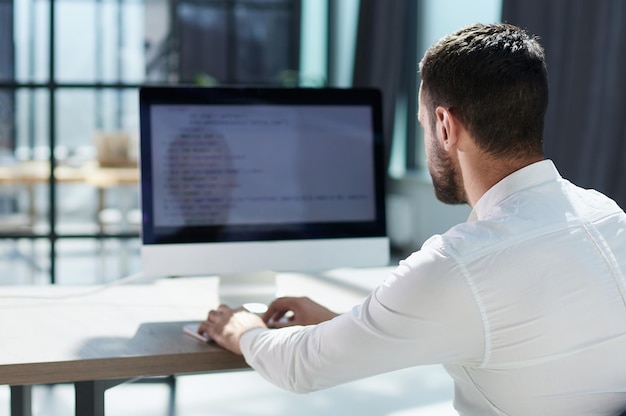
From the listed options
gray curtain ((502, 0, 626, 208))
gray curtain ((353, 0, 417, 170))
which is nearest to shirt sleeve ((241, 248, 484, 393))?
gray curtain ((502, 0, 626, 208))

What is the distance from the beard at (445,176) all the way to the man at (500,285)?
0.04 meters

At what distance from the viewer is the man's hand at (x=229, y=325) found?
1654mm

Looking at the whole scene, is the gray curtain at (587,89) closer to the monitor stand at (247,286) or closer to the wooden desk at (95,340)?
the monitor stand at (247,286)

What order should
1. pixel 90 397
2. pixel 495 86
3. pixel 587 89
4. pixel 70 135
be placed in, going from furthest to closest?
pixel 70 135, pixel 587 89, pixel 90 397, pixel 495 86

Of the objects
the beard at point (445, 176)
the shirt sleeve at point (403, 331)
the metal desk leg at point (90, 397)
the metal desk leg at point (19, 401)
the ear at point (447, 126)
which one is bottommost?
the metal desk leg at point (19, 401)

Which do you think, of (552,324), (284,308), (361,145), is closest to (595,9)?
A: (361,145)

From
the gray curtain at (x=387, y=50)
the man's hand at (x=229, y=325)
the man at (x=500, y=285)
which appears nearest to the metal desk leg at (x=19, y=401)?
the man's hand at (x=229, y=325)

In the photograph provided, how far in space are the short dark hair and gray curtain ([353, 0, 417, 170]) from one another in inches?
192

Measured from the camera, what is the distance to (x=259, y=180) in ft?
6.66

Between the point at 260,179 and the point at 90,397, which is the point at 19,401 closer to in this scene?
the point at 90,397

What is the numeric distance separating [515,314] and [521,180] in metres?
0.23

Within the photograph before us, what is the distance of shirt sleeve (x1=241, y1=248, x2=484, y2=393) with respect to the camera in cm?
126

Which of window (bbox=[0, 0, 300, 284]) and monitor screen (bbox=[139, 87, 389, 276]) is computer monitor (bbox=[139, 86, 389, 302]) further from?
window (bbox=[0, 0, 300, 284])

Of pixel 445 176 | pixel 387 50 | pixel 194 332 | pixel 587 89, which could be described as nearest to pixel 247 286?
pixel 194 332
